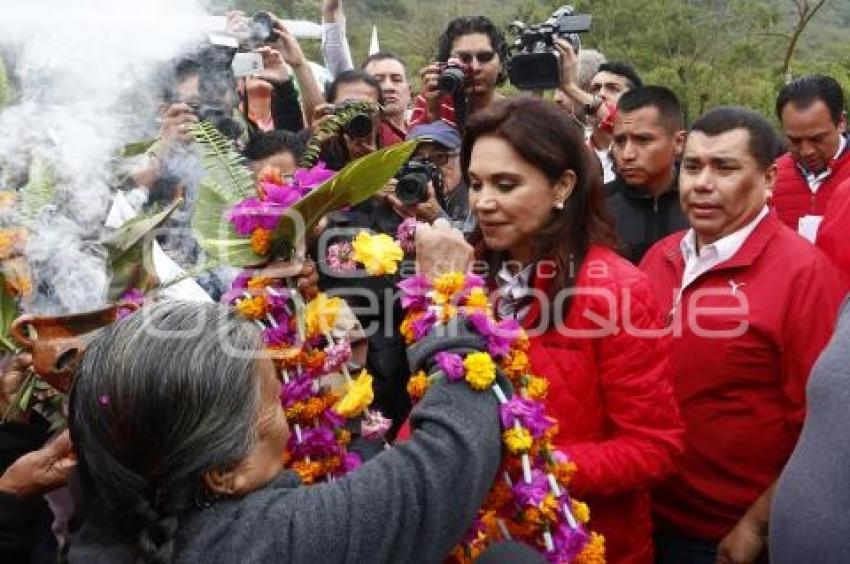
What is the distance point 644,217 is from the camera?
3502 millimetres

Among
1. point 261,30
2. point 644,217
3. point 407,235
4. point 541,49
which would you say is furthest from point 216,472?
point 541,49

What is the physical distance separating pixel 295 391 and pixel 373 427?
21 cm

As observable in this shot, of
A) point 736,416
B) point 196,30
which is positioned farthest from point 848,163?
point 196,30

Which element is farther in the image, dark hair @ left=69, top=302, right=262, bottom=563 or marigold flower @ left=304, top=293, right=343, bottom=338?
marigold flower @ left=304, top=293, right=343, bottom=338

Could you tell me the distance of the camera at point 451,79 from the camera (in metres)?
3.61

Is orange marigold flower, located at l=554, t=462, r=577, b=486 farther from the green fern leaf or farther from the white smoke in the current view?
the white smoke

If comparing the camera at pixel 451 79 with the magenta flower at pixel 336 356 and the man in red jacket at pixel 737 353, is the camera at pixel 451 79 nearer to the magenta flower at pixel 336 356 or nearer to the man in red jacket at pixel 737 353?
the man in red jacket at pixel 737 353

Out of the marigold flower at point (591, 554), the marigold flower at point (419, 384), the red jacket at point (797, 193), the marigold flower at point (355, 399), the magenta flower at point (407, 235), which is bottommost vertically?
the red jacket at point (797, 193)

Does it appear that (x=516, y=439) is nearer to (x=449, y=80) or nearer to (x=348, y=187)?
(x=348, y=187)

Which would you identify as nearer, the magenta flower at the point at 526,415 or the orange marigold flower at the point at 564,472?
the magenta flower at the point at 526,415

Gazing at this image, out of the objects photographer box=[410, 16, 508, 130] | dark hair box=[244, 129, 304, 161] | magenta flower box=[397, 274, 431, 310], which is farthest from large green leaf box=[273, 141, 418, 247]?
photographer box=[410, 16, 508, 130]

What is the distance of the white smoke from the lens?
1.89 m

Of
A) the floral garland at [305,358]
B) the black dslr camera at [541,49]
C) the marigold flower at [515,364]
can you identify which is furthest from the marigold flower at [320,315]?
the black dslr camera at [541,49]

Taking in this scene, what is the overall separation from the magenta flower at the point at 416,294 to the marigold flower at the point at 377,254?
3.5 inches
